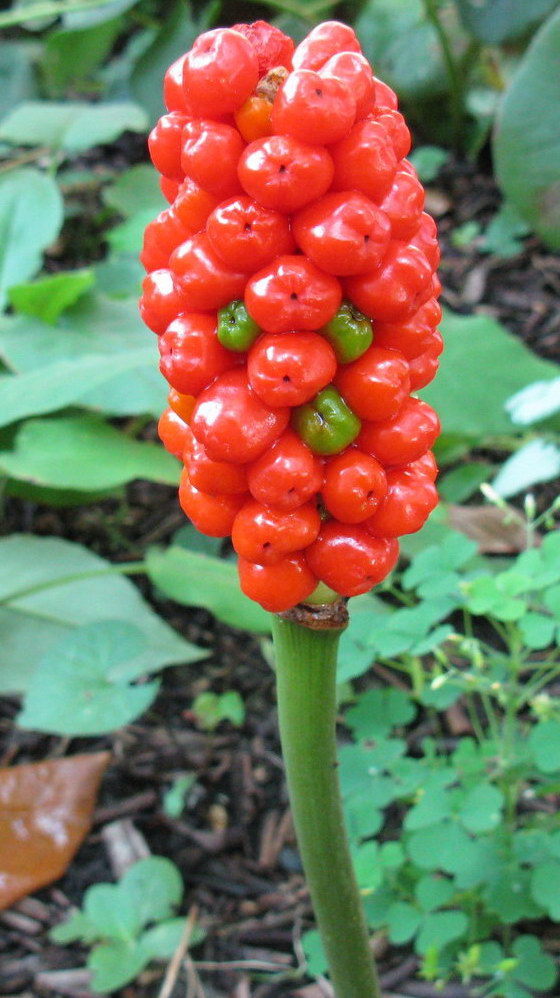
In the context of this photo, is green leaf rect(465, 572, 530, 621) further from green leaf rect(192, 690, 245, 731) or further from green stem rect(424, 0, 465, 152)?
green stem rect(424, 0, 465, 152)

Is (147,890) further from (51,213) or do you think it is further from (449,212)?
(449,212)

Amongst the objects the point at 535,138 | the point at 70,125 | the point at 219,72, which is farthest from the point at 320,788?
the point at 70,125

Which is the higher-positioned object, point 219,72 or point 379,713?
point 219,72

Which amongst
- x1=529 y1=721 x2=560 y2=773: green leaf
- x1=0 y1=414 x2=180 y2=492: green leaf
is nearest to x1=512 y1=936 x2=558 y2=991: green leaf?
x1=529 y1=721 x2=560 y2=773: green leaf

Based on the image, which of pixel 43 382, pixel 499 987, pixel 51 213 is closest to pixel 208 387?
pixel 499 987

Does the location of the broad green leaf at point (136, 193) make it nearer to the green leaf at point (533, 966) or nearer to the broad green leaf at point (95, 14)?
the broad green leaf at point (95, 14)

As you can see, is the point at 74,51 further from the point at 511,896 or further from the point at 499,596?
the point at 511,896

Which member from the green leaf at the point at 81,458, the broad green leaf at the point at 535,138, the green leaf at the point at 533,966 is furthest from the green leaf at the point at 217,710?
the broad green leaf at the point at 535,138
